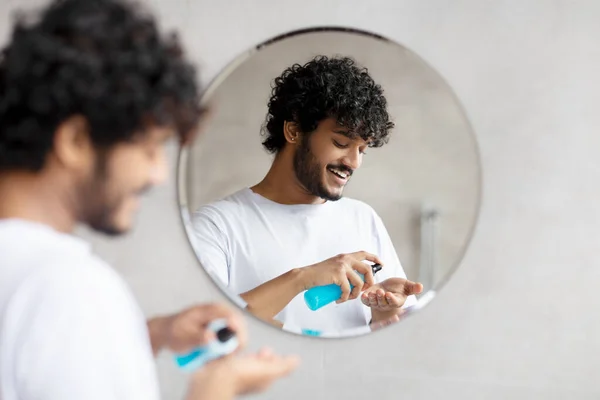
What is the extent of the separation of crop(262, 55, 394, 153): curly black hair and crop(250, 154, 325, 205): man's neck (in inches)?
1.2

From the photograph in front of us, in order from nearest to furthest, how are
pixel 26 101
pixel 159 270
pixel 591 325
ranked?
pixel 26 101
pixel 591 325
pixel 159 270

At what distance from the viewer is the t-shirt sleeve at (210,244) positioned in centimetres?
127

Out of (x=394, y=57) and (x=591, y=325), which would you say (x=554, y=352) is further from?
(x=394, y=57)

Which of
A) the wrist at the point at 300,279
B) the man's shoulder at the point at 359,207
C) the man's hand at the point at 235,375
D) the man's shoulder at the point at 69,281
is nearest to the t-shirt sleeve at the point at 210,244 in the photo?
the wrist at the point at 300,279

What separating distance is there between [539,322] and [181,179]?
76 centimetres

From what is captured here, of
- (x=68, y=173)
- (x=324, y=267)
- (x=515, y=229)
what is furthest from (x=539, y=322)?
(x=68, y=173)

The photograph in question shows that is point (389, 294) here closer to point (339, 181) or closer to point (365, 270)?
point (365, 270)

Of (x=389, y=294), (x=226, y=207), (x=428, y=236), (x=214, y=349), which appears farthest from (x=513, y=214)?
(x=214, y=349)

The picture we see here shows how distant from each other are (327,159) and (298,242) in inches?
6.7

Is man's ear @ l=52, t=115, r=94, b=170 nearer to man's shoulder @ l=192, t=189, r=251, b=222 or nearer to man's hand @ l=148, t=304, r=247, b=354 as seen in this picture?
man's hand @ l=148, t=304, r=247, b=354

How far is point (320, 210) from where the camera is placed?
4.00 ft

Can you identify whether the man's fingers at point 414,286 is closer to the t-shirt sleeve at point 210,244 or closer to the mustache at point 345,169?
the mustache at point 345,169

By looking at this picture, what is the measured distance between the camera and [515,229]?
121 cm

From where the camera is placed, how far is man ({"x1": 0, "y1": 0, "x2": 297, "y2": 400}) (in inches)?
23.2
